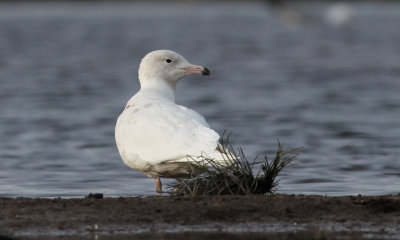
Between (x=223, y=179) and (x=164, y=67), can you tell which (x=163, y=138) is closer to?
(x=223, y=179)

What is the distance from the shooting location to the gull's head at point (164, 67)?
9.15 m

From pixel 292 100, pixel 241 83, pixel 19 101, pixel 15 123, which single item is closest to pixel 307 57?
pixel 241 83

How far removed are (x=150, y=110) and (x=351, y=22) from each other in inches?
1706

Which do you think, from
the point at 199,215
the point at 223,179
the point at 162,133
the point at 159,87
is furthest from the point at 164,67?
the point at 199,215

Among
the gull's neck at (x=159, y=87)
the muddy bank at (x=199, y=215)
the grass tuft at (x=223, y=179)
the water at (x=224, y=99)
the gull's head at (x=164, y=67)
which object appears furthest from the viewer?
the water at (x=224, y=99)

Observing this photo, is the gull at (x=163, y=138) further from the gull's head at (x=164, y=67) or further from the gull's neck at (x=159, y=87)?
the gull's head at (x=164, y=67)

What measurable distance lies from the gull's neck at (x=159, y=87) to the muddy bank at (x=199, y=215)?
1.75m

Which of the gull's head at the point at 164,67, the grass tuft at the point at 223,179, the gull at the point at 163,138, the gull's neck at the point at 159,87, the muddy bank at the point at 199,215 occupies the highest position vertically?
the gull's head at the point at 164,67

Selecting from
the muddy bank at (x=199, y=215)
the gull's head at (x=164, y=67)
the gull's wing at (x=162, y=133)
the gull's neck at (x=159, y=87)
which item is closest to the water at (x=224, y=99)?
the gull's neck at (x=159, y=87)

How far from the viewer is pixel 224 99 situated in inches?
783

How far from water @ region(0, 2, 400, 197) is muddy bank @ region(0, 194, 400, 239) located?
2.15 m

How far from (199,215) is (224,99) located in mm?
13029

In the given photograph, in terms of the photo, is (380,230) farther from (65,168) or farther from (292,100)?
(292,100)

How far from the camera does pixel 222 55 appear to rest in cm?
3181
